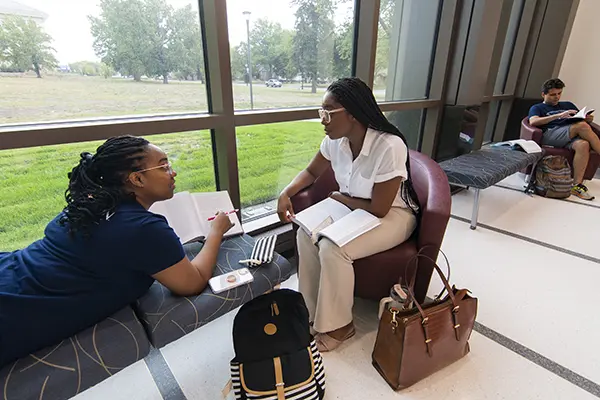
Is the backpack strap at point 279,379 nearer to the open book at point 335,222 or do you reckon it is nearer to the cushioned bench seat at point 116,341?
the cushioned bench seat at point 116,341

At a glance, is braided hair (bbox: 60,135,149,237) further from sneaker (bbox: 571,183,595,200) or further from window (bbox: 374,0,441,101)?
sneaker (bbox: 571,183,595,200)

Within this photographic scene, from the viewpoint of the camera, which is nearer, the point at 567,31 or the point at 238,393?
the point at 238,393

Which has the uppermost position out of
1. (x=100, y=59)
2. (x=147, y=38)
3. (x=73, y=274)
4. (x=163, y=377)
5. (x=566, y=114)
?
(x=147, y=38)

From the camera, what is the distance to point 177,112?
186 cm

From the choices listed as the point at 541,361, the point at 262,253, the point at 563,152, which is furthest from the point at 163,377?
the point at 563,152

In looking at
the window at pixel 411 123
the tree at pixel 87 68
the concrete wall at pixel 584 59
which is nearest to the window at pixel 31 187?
the tree at pixel 87 68

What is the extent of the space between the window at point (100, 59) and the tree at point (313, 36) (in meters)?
0.86

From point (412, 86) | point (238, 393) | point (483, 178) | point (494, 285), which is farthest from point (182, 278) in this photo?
point (412, 86)

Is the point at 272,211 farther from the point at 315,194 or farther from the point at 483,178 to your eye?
the point at 483,178

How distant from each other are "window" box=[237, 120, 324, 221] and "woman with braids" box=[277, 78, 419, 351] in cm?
76

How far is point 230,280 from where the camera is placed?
130 cm

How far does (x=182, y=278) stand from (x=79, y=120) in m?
1.02

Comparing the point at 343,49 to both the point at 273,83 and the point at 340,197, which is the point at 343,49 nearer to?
the point at 273,83

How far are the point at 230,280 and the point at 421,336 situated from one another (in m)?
0.83
